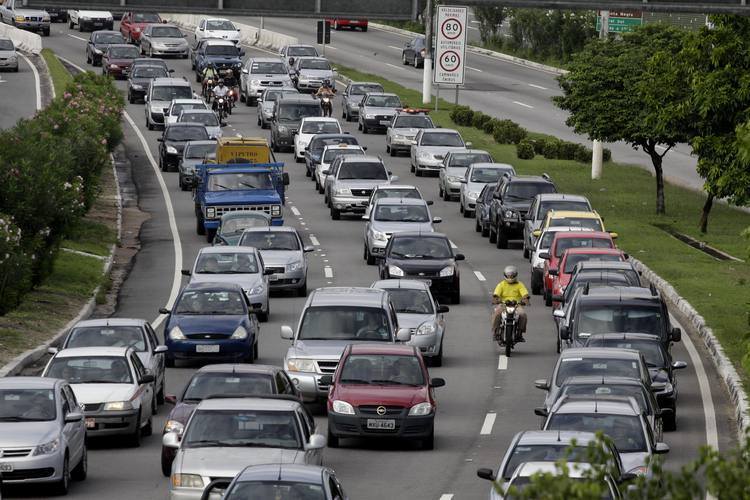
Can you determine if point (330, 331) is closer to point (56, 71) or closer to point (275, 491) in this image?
point (275, 491)

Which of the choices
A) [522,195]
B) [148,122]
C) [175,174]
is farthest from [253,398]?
[148,122]

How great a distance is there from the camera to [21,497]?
67.2 ft

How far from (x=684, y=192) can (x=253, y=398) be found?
41356mm

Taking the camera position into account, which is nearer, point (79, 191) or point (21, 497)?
point (21, 497)

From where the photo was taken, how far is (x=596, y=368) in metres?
24.3

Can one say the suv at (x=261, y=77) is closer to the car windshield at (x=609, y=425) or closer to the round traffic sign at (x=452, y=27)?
the round traffic sign at (x=452, y=27)

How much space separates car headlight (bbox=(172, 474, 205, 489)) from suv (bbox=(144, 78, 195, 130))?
5059 centimetres

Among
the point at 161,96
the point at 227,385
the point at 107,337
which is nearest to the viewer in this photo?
the point at 227,385

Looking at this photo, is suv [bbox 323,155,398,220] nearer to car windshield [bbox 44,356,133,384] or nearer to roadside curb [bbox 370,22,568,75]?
car windshield [bbox 44,356,133,384]

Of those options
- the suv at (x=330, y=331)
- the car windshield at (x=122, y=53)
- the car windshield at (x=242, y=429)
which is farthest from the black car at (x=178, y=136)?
the car windshield at (x=242, y=429)

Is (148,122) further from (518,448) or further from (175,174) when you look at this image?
(518,448)

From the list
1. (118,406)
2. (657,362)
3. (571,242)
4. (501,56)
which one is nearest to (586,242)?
(571,242)

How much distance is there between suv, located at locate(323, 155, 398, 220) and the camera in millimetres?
49656

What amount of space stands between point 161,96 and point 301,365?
1761 inches
